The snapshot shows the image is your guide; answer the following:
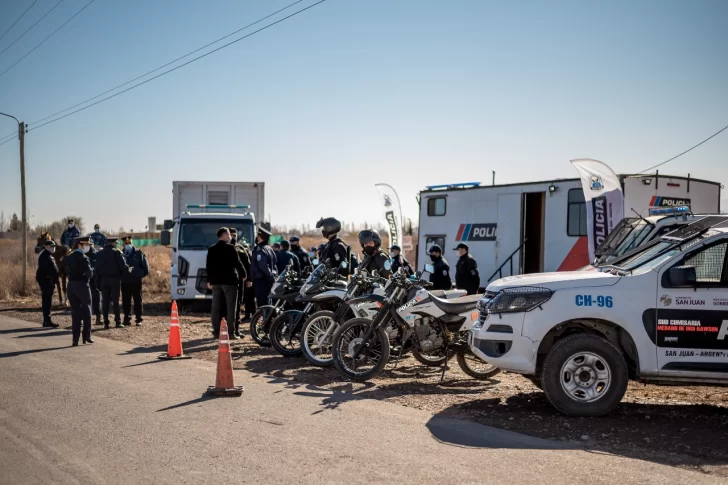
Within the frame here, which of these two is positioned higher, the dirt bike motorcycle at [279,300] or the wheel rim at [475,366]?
the dirt bike motorcycle at [279,300]

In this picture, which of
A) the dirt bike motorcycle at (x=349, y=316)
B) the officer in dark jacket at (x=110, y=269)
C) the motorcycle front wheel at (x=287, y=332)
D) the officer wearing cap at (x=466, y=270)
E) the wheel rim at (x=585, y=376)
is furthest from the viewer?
the officer in dark jacket at (x=110, y=269)

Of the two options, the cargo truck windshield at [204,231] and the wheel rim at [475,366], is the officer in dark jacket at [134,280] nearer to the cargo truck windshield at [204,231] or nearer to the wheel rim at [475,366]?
the cargo truck windshield at [204,231]

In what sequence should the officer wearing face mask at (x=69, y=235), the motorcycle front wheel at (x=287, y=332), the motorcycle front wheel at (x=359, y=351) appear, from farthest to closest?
the officer wearing face mask at (x=69, y=235)
the motorcycle front wheel at (x=287, y=332)
the motorcycle front wheel at (x=359, y=351)

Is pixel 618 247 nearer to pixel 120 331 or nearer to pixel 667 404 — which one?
pixel 667 404

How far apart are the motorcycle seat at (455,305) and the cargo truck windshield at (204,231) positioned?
1009 cm

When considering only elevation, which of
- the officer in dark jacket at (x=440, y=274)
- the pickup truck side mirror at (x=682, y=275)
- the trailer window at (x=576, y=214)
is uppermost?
the trailer window at (x=576, y=214)

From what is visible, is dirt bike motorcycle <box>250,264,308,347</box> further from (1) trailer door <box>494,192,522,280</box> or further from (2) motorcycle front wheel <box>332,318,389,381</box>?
(1) trailer door <box>494,192,522,280</box>

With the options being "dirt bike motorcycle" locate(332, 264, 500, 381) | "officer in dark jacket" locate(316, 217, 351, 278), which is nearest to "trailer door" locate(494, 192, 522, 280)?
"officer in dark jacket" locate(316, 217, 351, 278)

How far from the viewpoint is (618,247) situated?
38.7 ft

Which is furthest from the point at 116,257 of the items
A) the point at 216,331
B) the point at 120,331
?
the point at 216,331

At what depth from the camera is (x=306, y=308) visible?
11.1 meters

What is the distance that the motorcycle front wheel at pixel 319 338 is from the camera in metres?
9.99

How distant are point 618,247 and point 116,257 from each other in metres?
9.97

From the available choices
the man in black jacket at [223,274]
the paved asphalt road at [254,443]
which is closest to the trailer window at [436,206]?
the man in black jacket at [223,274]
